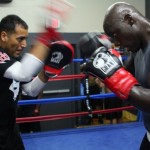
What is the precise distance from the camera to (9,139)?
1.27m

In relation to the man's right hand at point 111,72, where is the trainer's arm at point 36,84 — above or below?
below

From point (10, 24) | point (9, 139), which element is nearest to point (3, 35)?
point (10, 24)

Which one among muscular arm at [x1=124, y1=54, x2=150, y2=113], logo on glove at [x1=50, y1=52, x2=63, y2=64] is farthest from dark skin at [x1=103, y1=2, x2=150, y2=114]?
logo on glove at [x1=50, y1=52, x2=63, y2=64]

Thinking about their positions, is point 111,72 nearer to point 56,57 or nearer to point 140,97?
point 140,97

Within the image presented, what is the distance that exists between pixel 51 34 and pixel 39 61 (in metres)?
0.11

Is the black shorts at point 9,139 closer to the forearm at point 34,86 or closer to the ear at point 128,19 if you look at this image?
the forearm at point 34,86

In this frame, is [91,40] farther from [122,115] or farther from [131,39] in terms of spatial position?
[122,115]

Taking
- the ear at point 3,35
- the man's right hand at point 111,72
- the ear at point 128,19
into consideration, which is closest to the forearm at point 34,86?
the ear at point 3,35

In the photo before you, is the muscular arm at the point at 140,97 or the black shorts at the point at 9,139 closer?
the muscular arm at the point at 140,97

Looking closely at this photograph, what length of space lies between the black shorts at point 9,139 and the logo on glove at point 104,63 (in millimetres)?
549

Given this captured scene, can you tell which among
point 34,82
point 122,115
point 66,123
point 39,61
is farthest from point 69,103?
point 39,61

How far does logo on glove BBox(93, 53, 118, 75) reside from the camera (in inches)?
38.1

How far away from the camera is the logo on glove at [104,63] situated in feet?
3.18

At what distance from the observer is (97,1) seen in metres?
3.93
